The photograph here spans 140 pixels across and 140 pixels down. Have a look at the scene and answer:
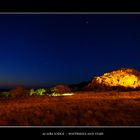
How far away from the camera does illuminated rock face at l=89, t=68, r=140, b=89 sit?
272 centimetres

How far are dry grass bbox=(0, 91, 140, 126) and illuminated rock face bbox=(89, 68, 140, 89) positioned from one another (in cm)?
9

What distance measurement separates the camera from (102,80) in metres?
2.75

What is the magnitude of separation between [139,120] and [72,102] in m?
0.53

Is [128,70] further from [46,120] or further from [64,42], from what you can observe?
[46,120]

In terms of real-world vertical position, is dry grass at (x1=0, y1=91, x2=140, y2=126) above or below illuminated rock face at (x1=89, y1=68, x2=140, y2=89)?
below

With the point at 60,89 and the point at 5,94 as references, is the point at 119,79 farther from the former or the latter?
the point at 5,94

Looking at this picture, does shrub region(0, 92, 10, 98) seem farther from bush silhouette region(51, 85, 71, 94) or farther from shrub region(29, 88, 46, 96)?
bush silhouette region(51, 85, 71, 94)

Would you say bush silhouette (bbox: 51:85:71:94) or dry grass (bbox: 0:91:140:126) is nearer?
dry grass (bbox: 0:91:140:126)

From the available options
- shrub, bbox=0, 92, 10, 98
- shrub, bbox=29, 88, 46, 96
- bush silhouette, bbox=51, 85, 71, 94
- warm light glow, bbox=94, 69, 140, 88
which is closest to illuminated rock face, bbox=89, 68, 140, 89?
warm light glow, bbox=94, 69, 140, 88

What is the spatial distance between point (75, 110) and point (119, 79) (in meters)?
0.49

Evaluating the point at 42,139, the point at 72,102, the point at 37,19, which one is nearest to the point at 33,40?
the point at 37,19

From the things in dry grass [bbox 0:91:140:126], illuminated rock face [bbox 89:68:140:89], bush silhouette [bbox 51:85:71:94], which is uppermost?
illuminated rock face [bbox 89:68:140:89]

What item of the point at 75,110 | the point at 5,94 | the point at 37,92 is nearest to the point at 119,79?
the point at 75,110

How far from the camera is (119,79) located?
9.54 feet
